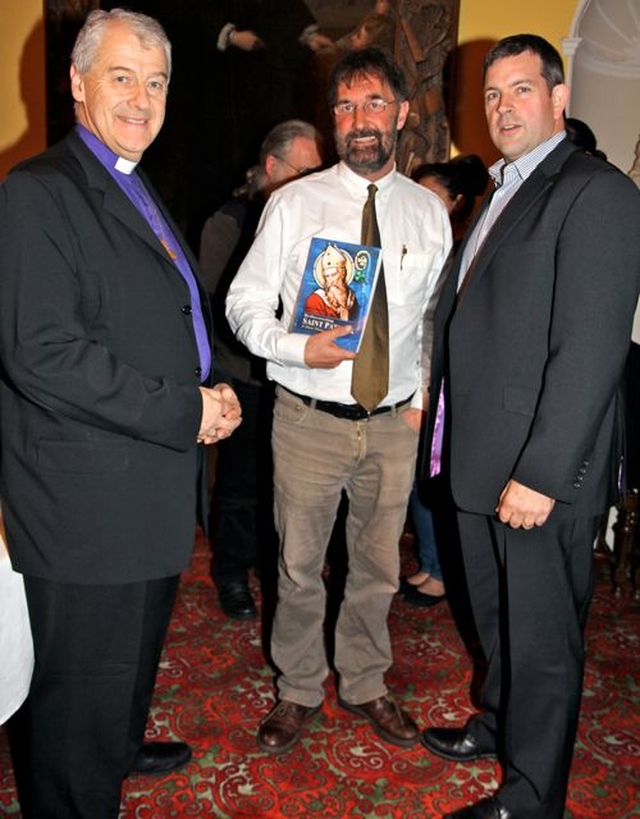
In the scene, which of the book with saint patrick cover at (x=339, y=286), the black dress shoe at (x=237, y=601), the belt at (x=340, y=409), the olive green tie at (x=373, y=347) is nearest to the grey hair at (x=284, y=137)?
the olive green tie at (x=373, y=347)

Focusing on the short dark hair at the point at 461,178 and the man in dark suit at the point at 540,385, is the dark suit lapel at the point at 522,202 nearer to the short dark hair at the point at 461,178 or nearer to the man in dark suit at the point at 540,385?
the man in dark suit at the point at 540,385

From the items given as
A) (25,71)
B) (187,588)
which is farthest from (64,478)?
(25,71)

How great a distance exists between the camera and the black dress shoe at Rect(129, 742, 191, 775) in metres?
2.47

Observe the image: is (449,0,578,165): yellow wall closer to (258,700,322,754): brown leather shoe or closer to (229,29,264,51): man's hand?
(229,29,264,51): man's hand

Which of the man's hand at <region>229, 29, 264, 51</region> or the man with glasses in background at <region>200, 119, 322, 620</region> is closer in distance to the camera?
the man with glasses in background at <region>200, 119, 322, 620</region>

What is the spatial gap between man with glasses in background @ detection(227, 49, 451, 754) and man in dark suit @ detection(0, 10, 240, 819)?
1.62 ft

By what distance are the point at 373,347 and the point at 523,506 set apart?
712 mm

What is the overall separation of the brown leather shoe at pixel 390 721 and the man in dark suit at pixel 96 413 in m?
0.96

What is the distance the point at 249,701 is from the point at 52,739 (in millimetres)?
1093

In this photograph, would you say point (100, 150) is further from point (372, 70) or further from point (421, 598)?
point (421, 598)

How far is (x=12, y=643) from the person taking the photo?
1680 mm

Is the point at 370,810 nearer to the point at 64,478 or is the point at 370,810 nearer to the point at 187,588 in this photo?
the point at 64,478

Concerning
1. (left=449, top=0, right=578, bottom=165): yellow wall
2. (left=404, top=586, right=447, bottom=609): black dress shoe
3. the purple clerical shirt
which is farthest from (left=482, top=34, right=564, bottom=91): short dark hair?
(left=449, top=0, right=578, bottom=165): yellow wall

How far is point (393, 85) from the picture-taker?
2.40 meters
